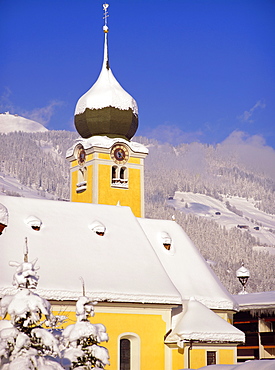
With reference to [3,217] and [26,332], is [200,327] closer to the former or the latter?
[3,217]

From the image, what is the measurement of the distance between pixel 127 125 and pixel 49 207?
40.5 ft

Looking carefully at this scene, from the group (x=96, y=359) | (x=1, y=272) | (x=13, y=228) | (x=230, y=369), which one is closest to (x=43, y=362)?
(x=96, y=359)

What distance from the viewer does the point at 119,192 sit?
1734 inches

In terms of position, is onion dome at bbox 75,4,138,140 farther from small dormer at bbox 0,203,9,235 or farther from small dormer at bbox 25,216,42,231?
small dormer at bbox 0,203,9,235

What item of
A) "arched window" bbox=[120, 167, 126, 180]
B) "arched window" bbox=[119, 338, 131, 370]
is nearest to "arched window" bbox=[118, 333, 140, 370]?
"arched window" bbox=[119, 338, 131, 370]

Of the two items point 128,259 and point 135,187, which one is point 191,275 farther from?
point 135,187

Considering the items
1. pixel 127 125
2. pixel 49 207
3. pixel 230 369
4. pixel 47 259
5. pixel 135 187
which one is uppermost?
pixel 127 125

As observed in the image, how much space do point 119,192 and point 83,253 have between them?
1115cm

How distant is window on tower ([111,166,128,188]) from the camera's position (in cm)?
4425

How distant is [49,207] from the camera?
3509 cm

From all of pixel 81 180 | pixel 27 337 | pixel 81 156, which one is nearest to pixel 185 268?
pixel 81 180

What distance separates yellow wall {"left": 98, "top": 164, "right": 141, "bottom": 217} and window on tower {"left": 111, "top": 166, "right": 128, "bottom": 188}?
22 centimetres

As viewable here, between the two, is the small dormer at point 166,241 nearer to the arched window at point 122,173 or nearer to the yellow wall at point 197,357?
the yellow wall at point 197,357

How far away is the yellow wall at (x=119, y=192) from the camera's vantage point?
43406mm
